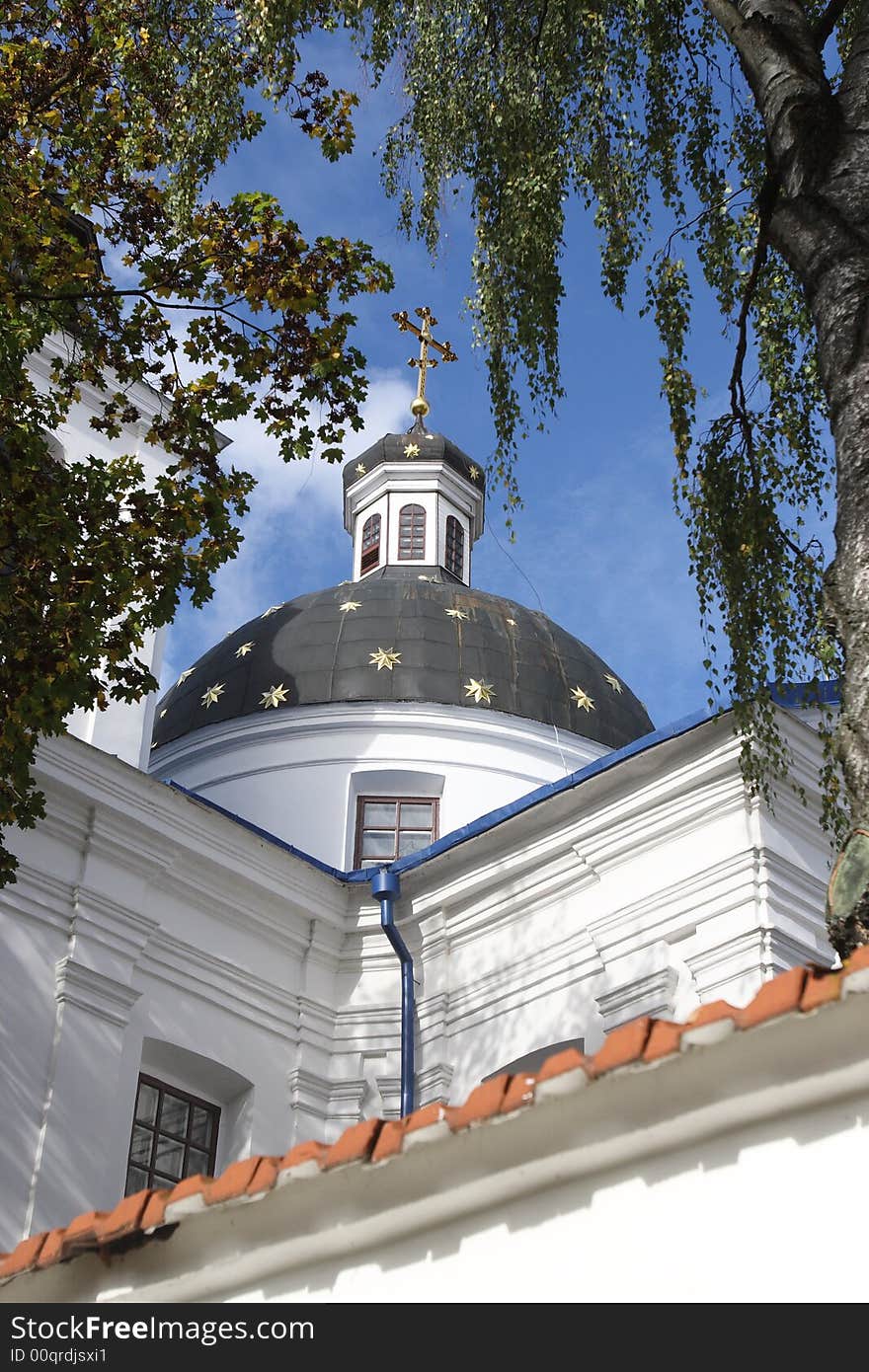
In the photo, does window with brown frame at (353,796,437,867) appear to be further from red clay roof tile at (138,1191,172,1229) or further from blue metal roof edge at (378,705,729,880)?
red clay roof tile at (138,1191,172,1229)

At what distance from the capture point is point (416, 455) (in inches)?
1065

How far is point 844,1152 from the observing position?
13.2 feet

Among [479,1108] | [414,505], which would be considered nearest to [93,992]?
[479,1108]

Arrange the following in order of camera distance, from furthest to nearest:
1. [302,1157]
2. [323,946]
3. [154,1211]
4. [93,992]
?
1. [323,946]
2. [93,992]
3. [154,1211]
4. [302,1157]

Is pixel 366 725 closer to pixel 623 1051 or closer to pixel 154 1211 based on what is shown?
pixel 154 1211

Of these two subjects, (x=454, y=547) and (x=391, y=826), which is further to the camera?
(x=454, y=547)

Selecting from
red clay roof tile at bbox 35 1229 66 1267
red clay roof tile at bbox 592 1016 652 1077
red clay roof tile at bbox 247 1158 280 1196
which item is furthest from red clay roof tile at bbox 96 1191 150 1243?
red clay roof tile at bbox 592 1016 652 1077

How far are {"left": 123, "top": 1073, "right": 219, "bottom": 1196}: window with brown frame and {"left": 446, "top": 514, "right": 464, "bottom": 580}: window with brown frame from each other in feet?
46.9

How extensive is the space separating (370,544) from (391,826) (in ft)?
29.4

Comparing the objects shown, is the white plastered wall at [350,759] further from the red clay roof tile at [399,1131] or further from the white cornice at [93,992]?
the red clay roof tile at [399,1131]

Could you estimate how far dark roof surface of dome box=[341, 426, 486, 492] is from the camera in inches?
1062

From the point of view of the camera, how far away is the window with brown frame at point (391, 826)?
59.1 feet

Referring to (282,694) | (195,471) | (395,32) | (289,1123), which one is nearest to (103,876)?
(289,1123)

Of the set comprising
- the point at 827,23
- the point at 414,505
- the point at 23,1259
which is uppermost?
the point at 414,505
